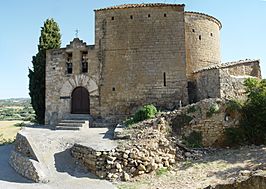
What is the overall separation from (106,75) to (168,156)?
24.4 ft

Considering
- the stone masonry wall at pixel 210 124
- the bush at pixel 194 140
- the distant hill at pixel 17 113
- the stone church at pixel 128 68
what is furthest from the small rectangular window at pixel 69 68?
the distant hill at pixel 17 113

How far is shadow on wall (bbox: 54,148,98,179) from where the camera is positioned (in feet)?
33.3

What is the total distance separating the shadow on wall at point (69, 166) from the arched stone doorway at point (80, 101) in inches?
252

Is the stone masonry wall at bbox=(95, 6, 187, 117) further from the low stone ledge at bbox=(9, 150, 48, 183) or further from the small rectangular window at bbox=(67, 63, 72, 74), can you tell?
the low stone ledge at bbox=(9, 150, 48, 183)

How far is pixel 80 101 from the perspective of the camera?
694 inches

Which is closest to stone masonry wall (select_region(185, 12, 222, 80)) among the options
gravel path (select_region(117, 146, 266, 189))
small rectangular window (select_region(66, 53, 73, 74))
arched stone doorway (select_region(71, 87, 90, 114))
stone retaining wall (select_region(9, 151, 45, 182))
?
arched stone doorway (select_region(71, 87, 90, 114))

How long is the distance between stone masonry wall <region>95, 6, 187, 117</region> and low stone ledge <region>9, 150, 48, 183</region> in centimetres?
644

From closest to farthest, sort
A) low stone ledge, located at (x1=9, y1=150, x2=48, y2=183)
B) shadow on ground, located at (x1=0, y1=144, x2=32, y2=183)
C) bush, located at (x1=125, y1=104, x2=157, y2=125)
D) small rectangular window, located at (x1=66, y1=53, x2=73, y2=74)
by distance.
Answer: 1. low stone ledge, located at (x1=9, y1=150, x2=48, y2=183)
2. shadow on ground, located at (x1=0, y1=144, x2=32, y2=183)
3. bush, located at (x1=125, y1=104, x2=157, y2=125)
4. small rectangular window, located at (x1=66, y1=53, x2=73, y2=74)

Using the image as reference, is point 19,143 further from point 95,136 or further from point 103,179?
point 103,179

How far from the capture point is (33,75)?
19.9 m

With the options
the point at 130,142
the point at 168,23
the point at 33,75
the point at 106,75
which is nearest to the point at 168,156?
the point at 130,142

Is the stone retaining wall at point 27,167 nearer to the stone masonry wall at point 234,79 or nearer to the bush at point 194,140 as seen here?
the bush at point 194,140

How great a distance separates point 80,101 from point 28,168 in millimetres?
7736

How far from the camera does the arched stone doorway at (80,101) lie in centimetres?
1752
